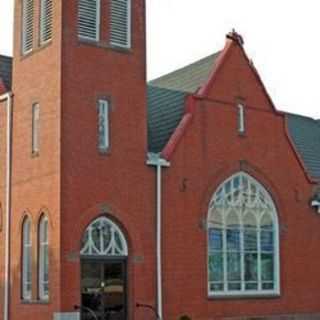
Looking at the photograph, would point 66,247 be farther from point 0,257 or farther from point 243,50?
point 243,50

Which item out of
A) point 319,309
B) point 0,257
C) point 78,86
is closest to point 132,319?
point 0,257

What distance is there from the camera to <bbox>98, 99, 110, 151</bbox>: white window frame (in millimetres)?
26344

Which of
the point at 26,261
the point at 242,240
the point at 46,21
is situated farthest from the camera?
the point at 242,240

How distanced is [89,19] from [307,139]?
49.0ft

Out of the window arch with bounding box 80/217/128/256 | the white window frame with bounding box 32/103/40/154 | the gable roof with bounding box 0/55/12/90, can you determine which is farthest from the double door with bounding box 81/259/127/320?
the gable roof with bounding box 0/55/12/90

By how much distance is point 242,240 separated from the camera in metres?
30.1

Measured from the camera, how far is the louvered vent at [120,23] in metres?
27.2

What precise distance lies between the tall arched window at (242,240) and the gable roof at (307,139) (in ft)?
14.0

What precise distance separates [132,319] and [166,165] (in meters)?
5.00

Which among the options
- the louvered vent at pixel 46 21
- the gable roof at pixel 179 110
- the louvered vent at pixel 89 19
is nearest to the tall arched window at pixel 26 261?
the gable roof at pixel 179 110

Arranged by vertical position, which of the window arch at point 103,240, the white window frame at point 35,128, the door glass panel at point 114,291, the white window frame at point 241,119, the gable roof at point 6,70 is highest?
the gable roof at point 6,70

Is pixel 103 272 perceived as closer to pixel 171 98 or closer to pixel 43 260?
pixel 43 260

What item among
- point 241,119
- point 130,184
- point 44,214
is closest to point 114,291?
point 44,214

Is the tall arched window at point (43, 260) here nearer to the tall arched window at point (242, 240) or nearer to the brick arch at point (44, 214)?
the brick arch at point (44, 214)
